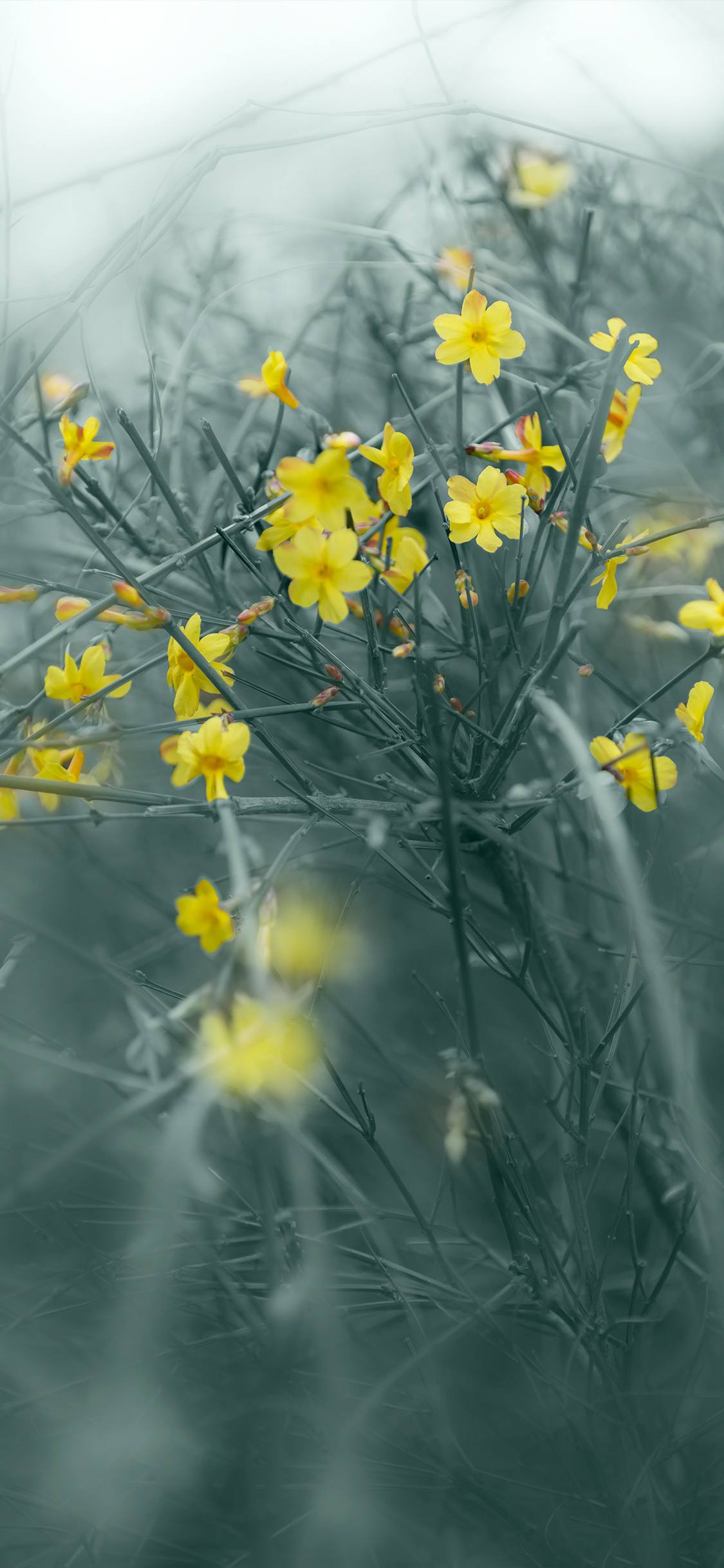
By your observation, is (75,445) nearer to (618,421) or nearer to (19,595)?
(19,595)

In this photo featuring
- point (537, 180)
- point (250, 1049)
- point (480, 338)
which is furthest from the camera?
point (537, 180)

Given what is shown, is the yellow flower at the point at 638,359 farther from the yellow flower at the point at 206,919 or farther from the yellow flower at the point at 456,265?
the yellow flower at the point at 206,919

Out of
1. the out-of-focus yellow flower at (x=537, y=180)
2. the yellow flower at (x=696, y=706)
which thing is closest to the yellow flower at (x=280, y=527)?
the yellow flower at (x=696, y=706)

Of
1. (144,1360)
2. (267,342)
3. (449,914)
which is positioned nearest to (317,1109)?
(144,1360)

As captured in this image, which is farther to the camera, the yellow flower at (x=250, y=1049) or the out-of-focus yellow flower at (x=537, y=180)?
the out-of-focus yellow flower at (x=537, y=180)

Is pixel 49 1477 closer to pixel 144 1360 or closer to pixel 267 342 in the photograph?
pixel 144 1360

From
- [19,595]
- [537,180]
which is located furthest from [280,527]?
[537,180]
